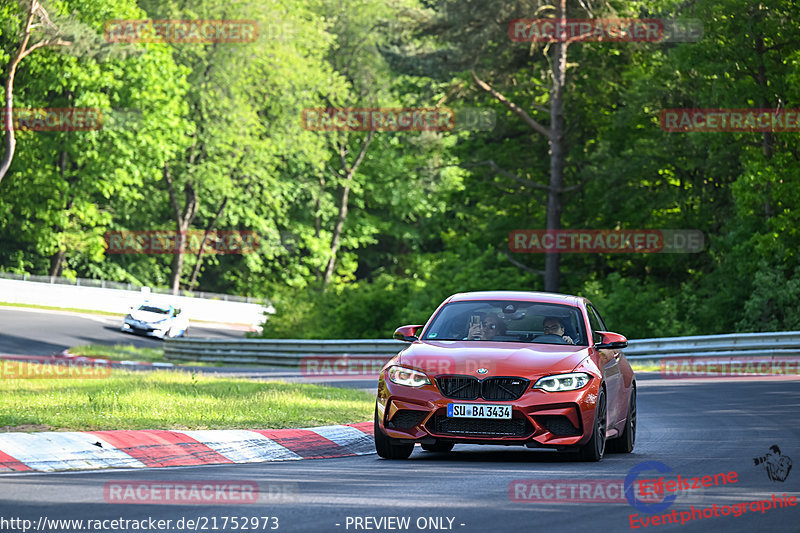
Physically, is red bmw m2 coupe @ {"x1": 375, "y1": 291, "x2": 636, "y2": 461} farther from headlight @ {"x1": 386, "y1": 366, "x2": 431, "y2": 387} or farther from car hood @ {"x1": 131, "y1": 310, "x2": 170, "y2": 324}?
car hood @ {"x1": 131, "y1": 310, "x2": 170, "y2": 324}

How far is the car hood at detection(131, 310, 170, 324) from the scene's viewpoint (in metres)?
50.8

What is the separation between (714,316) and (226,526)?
27448mm

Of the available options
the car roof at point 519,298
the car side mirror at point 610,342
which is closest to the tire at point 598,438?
the car side mirror at point 610,342

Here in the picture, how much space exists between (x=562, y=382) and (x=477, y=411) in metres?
0.80

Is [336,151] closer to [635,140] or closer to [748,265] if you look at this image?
[635,140]

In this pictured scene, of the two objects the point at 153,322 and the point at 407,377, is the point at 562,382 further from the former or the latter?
the point at 153,322

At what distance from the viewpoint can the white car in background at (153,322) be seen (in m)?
50.7

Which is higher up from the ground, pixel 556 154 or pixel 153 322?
pixel 556 154

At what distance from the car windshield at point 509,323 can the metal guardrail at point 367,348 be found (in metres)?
14.3

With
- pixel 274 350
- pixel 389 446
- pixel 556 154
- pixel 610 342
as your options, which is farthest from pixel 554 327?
pixel 556 154

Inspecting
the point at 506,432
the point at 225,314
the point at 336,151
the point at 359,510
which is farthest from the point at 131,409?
the point at 336,151

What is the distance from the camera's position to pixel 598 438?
11164mm

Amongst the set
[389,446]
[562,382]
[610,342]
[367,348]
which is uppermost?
[610,342]

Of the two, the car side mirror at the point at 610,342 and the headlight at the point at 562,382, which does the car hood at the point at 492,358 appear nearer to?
the headlight at the point at 562,382
